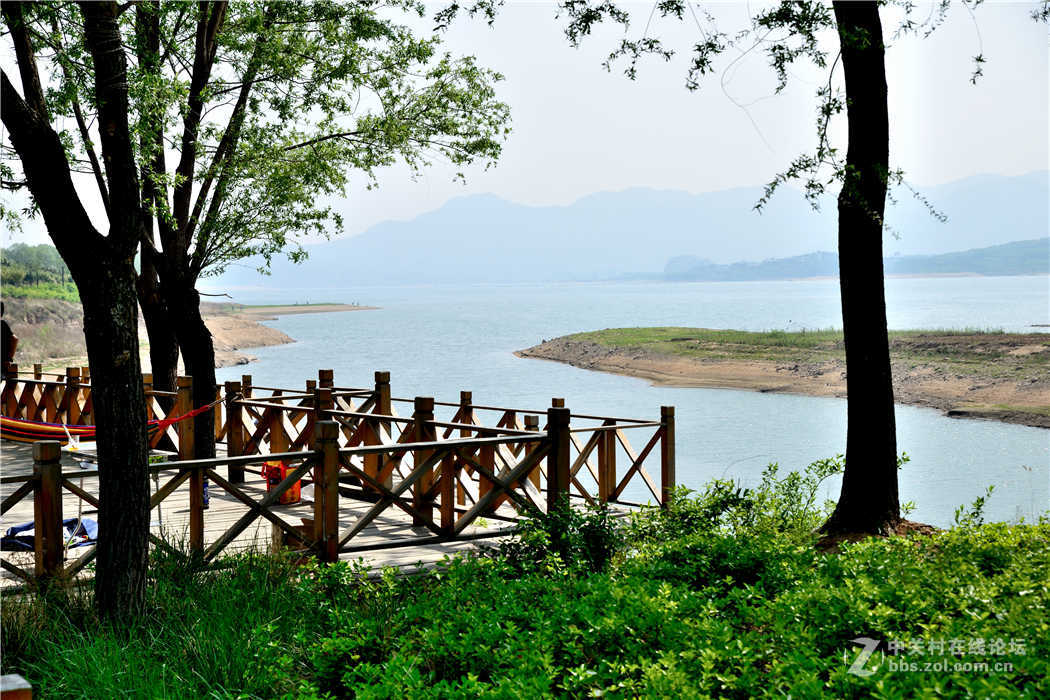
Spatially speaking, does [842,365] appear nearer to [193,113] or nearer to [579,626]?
[193,113]

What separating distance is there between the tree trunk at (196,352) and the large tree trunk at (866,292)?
27.1ft

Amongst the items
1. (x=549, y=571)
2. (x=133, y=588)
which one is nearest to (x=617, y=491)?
(x=549, y=571)

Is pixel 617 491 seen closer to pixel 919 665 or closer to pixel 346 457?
pixel 346 457

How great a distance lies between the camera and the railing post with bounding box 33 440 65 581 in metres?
6.51

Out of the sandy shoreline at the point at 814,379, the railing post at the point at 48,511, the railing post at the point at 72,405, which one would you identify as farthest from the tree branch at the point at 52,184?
the sandy shoreline at the point at 814,379

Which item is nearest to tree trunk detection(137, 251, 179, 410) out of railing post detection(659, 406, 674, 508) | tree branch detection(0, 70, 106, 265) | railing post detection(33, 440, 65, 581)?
railing post detection(659, 406, 674, 508)

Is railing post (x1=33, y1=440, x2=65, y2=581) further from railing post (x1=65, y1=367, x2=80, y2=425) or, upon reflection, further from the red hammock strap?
railing post (x1=65, y1=367, x2=80, y2=425)

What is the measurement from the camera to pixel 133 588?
5.81 meters

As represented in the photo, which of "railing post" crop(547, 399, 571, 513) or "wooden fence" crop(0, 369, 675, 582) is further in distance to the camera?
"railing post" crop(547, 399, 571, 513)

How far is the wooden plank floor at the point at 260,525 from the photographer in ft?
26.5

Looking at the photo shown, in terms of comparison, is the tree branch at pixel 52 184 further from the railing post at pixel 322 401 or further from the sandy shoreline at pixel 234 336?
the sandy shoreline at pixel 234 336

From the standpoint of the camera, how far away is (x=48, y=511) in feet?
21.6

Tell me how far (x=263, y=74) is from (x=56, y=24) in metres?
8.25

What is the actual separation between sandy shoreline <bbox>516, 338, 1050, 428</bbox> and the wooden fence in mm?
25556
